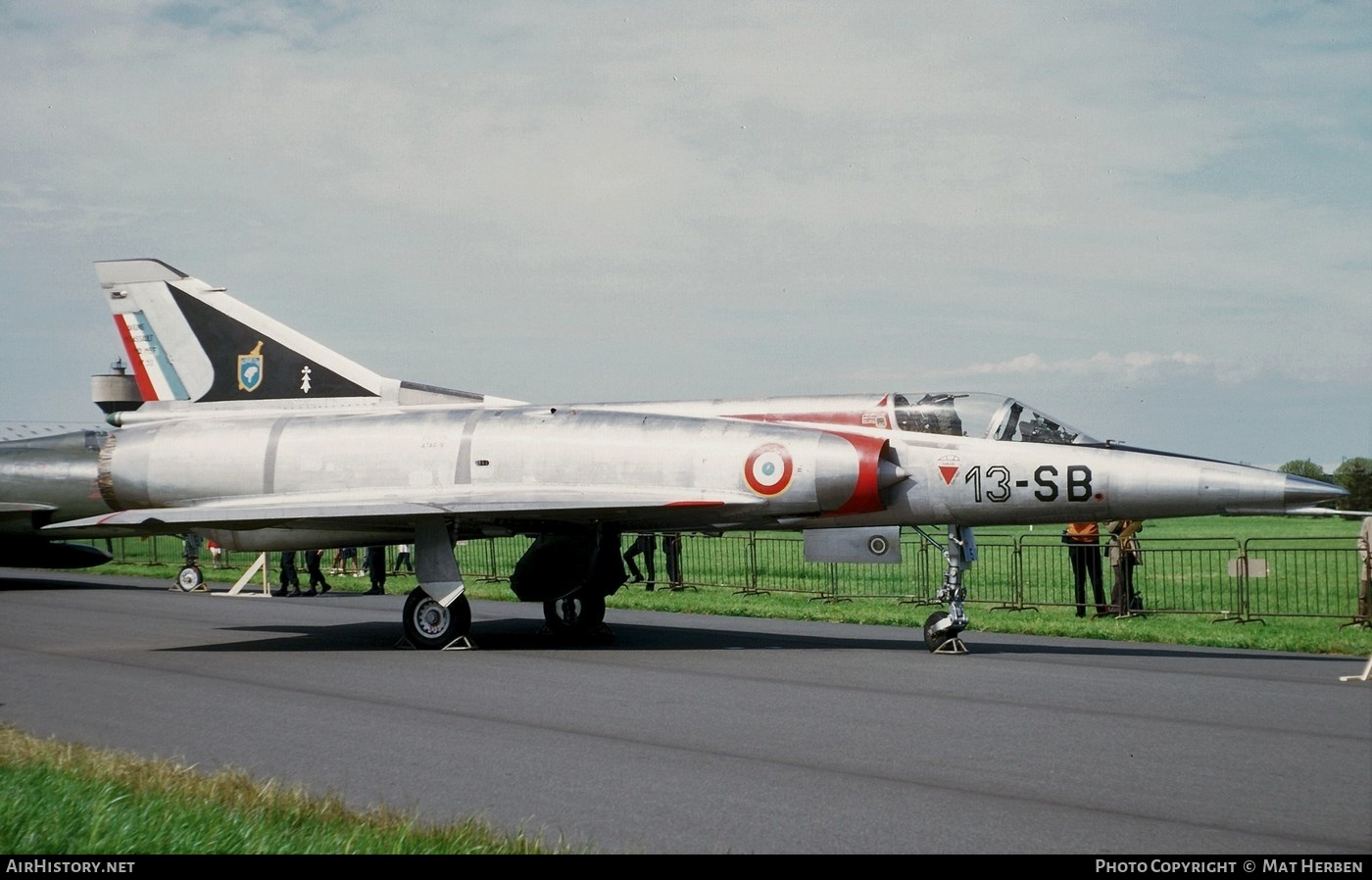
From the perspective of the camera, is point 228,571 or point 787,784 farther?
point 228,571

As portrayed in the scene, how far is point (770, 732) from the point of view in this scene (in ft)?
28.6

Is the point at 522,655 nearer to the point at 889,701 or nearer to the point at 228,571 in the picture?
the point at 889,701

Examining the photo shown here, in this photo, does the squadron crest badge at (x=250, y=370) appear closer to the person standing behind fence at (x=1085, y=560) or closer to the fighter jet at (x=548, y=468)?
the fighter jet at (x=548, y=468)

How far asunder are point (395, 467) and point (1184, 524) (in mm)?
52530

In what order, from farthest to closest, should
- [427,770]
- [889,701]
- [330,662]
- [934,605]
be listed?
[934,605]
[330,662]
[889,701]
[427,770]

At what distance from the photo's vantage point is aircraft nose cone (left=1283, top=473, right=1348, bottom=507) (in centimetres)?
1148

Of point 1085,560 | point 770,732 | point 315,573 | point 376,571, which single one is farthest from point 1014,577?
point 770,732

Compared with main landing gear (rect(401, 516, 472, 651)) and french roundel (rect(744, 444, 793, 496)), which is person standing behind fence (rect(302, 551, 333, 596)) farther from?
french roundel (rect(744, 444, 793, 496))

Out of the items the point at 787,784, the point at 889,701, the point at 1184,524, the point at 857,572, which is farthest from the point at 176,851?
the point at 1184,524

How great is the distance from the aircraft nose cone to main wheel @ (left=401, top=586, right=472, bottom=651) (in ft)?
27.4

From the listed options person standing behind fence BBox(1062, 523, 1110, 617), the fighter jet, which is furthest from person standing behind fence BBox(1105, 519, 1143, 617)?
the fighter jet

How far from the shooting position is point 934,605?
64.4 ft

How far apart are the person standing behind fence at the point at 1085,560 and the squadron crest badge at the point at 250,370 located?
11.0 m
